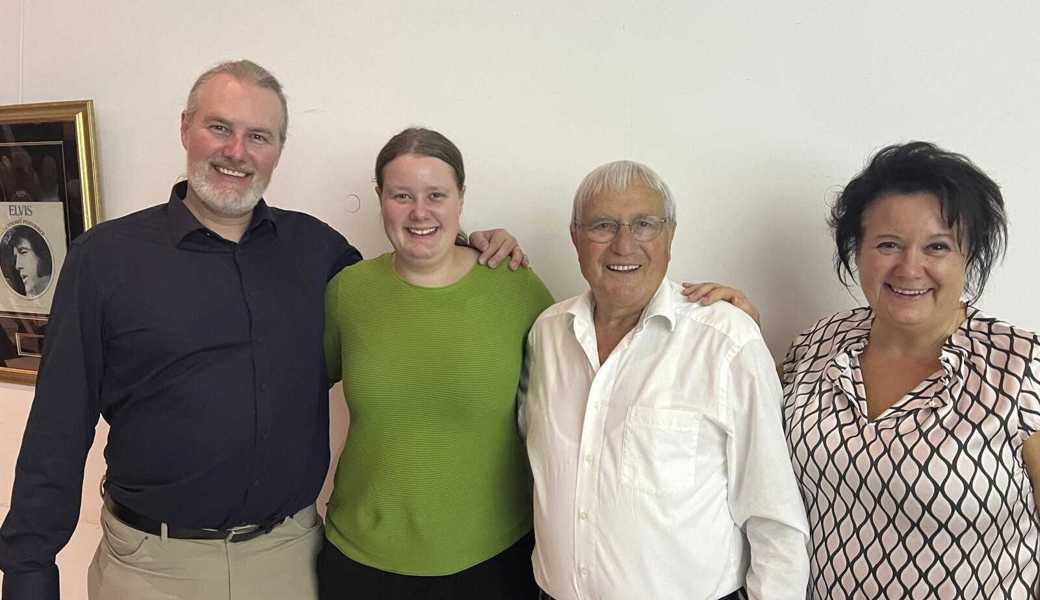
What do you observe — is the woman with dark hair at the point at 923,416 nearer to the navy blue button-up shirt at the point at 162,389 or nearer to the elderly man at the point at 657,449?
the elderly man at the point at 657,449

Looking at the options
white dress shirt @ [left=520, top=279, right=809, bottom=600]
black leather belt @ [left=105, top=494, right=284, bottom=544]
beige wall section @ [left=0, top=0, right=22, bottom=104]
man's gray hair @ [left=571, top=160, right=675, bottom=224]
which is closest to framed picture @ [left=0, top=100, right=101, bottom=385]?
beige wall section @ [left=0, top=0, right=22, bottom=104]

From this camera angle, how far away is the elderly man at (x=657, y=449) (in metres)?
1.23

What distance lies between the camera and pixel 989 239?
124cm

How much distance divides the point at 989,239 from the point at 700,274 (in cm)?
61

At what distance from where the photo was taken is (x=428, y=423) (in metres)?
1.44

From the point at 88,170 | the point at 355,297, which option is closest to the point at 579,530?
the point at 355,297

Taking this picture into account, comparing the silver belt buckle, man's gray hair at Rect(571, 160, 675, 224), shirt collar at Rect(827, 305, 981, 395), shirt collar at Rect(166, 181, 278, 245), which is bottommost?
the silver belt buckle

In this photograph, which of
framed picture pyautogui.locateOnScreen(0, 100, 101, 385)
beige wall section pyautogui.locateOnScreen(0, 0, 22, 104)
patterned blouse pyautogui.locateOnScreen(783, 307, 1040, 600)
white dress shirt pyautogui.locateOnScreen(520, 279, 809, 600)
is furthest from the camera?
beige wall section pyautogui.locateOnScreen(0, 0, 22, 104)

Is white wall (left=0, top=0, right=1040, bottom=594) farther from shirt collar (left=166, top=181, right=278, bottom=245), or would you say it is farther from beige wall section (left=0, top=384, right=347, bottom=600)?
beige wall section (left=0, top=384, right=347, bottom=600)

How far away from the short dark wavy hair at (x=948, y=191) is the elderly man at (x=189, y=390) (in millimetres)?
1207

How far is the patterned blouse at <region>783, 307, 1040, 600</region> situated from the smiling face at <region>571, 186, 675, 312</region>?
42 cm

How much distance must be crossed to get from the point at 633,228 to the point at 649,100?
0.48 meters

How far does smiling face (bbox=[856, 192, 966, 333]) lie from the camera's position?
47.6 inches

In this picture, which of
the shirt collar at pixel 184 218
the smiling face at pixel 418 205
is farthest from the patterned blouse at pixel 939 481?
the shirt collar at pixel 184 218
